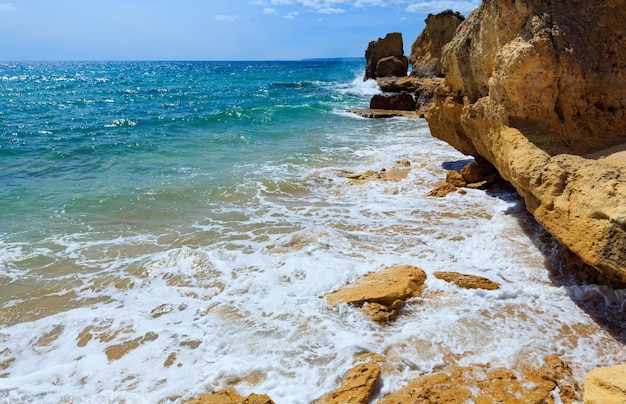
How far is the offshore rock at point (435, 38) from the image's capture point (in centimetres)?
3175

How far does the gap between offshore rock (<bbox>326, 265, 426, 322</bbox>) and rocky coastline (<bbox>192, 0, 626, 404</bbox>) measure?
11mm

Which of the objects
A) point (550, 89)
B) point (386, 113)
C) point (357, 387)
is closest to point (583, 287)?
point (550, 89)

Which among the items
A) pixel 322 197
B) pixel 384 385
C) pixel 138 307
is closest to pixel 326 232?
pixel 322 197

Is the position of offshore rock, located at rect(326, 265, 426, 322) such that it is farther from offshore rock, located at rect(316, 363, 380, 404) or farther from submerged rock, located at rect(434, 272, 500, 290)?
offshore rock, located at rect(316, 363, 380, 404)

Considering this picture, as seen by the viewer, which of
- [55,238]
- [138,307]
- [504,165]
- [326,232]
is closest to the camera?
[138,307]

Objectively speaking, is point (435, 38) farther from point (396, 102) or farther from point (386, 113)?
point (386, 113)

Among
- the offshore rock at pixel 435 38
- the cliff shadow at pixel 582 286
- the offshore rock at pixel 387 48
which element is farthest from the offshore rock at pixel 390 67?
the cliff shadow at pixel 582 286

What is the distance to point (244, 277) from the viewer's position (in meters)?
5.40

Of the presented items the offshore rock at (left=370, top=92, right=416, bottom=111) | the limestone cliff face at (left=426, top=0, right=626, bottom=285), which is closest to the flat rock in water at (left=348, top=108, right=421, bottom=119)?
the offshore rock at (left=370, top=92, right=416, bottom=111)

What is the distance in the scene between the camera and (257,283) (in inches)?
205

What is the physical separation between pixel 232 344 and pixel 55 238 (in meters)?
Answer: 4.57

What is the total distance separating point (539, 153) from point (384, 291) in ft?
8.06

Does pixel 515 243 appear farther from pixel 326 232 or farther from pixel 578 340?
pixel 326 232

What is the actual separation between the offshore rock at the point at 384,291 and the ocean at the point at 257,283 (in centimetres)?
12
